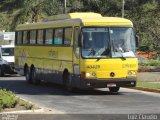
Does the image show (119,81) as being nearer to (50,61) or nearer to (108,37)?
(108,37)

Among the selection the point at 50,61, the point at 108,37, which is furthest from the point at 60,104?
the point at 50,61

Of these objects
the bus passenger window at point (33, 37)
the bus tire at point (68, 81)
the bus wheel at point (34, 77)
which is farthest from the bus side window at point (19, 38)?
the bus tire at point (68, 81)

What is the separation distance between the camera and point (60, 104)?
58.2ft

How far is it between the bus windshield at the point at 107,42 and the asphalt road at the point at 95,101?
5.19ft

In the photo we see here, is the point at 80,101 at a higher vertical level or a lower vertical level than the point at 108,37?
lower

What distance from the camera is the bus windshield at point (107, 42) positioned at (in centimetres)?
2097

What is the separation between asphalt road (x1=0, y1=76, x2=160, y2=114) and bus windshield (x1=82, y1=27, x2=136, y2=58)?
158 centimetres

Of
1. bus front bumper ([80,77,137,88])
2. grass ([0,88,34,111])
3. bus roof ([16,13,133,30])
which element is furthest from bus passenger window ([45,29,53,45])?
grass ([0,88,34,111])

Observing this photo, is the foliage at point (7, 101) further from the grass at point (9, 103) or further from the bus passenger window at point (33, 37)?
the bus passenger window at point (33, 37)

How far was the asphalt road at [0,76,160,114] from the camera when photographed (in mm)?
15777

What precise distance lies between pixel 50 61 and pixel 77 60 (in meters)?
3.96

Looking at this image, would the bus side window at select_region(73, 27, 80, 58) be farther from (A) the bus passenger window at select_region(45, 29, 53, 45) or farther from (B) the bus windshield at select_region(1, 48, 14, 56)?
(B) the bus windshield at select_region(1, 48, 14, 56)

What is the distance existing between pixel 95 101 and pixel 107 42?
3.21 meters

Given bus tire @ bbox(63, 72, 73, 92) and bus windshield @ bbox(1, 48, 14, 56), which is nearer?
bus tire @ bbox(63, 72, 73, 92)
